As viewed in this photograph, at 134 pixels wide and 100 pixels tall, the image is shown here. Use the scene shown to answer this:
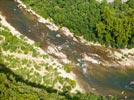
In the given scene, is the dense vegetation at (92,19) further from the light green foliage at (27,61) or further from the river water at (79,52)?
the light green foliage at (27,61)

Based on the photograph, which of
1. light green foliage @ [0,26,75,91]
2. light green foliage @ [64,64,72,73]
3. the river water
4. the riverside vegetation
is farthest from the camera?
the river water

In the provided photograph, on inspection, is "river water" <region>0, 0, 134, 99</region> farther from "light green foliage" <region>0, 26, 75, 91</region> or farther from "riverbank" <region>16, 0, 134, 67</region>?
"light green foliage" <region>0, 26, 75, 91</region>

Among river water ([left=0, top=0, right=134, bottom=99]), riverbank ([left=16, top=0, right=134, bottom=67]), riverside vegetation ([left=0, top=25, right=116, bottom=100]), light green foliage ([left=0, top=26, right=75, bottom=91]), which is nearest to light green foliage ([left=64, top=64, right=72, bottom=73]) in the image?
riverside vegetation ([left=0, top=25, right=116, bottom=100])

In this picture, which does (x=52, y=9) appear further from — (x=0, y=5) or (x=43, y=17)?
(x=0, y=5)

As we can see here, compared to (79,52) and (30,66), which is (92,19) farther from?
(30,66)

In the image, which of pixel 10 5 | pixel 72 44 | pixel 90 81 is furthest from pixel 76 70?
pixel 10 5

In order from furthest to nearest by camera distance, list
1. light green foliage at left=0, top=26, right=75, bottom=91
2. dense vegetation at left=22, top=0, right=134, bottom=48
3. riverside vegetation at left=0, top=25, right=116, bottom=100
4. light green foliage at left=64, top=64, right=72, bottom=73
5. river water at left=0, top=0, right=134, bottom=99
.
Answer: dense vegetation at left=22, top=0, right=134, bottom=48, river water at left=0, top=0, right=134, bottom=99, light green foliage at left=64, top=64, right=72, bottom=73, light green foliage at left=0, top=26, right=75, bottom=91, riverside vegetation at left=0, top=25, right=116, bottom=100

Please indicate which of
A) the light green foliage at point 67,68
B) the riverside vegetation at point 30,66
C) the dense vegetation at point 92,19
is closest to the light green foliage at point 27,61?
the riverside vegetation at point 30,66
